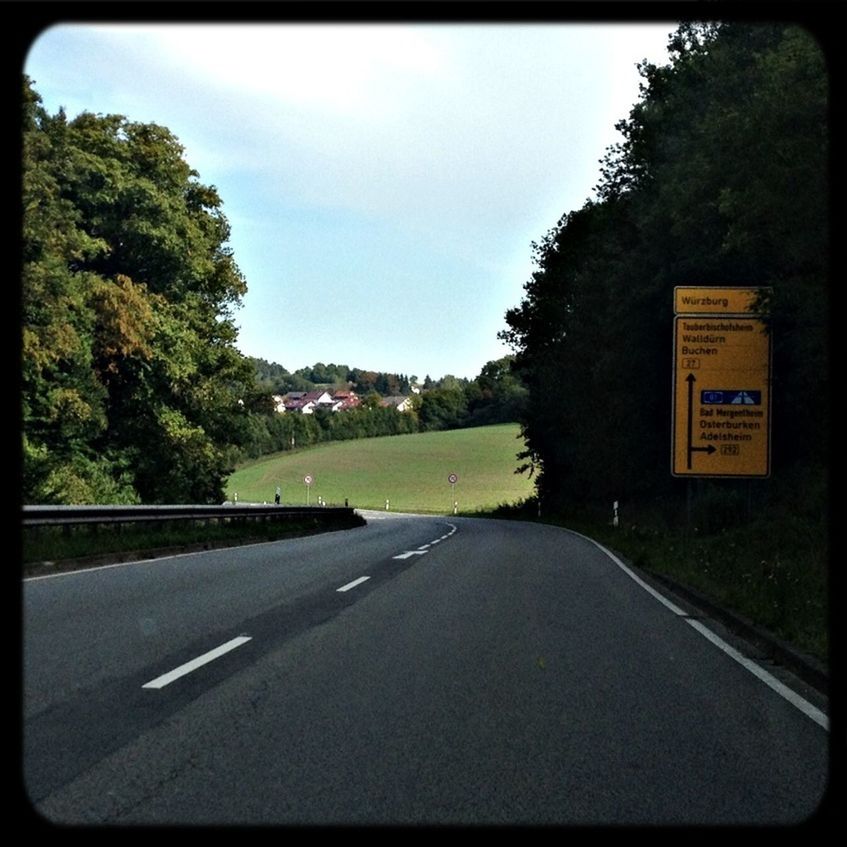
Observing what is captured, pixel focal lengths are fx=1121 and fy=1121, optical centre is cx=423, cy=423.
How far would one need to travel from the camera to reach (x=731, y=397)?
20828 millimetres

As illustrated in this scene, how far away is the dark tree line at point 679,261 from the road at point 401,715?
19.2ft

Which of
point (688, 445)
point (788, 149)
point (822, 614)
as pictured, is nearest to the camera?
point (822, 614)

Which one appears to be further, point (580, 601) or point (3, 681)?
point (580, 601)

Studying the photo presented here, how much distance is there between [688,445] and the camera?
69.5 ft

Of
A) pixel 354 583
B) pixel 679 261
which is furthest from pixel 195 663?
pixel 679 261

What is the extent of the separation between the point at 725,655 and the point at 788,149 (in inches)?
493

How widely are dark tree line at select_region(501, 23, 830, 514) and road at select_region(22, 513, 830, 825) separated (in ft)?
19.2

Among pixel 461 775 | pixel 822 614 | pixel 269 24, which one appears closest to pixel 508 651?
pixel 822 614

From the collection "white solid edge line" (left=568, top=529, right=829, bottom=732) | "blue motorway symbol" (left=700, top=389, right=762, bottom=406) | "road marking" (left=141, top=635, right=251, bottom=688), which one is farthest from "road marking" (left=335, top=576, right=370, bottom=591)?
"blue motorway symbol" (left=700, top=389, right=762, bottom=406)

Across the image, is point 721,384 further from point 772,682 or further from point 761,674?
point 772,682

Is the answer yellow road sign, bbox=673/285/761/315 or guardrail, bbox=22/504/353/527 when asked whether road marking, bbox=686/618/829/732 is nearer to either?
guardrail, bbox=22/504/353/527

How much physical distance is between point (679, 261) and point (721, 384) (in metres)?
11.3

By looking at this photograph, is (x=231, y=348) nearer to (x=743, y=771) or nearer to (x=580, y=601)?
(x=580, y=601)

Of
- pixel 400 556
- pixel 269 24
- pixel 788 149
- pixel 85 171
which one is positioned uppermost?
pixel 85 171
